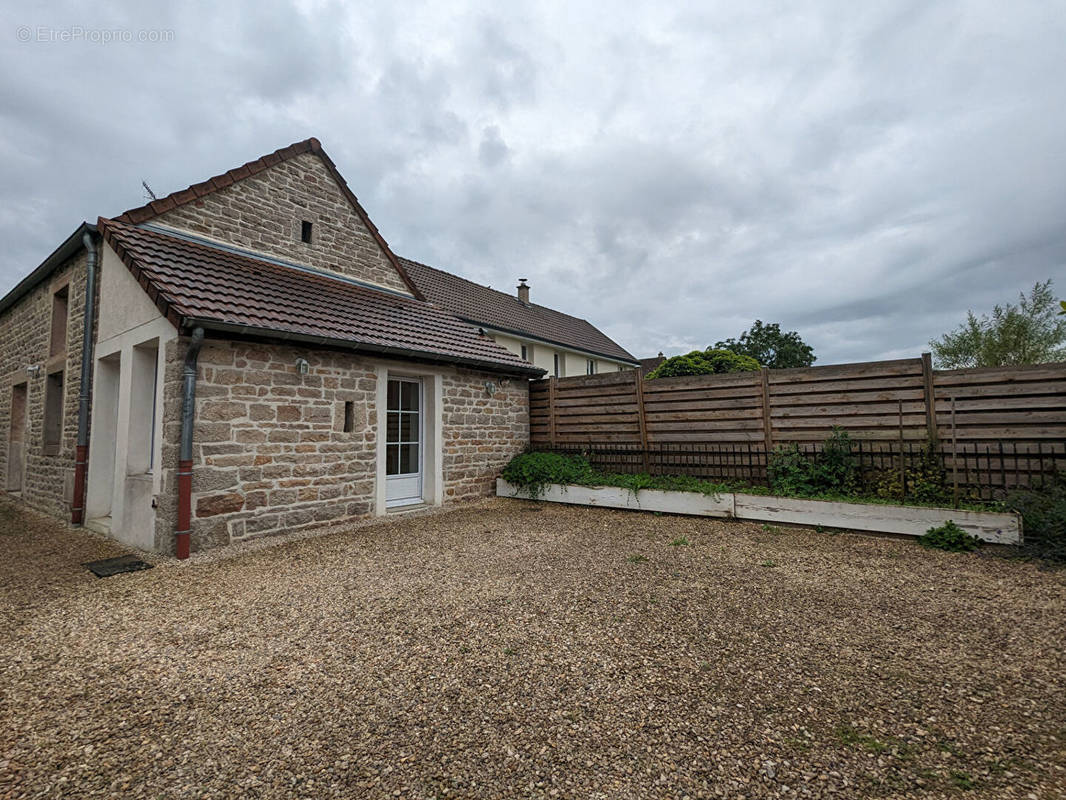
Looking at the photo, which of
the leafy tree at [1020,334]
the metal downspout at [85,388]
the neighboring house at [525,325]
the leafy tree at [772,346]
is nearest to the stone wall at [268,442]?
the metal downspout at [85,388]

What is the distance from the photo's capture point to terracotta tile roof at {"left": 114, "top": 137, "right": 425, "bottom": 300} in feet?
20.4

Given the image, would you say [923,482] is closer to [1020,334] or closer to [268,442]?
[268,442]

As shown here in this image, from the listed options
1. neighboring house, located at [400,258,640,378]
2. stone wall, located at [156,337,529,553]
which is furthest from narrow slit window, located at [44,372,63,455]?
neighboring house, located at [400,258,640,378]

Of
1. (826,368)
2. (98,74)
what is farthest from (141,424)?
(826,368)

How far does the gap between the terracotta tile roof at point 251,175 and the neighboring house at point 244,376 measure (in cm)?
3

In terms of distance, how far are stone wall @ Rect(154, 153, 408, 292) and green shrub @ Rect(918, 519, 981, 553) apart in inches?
368

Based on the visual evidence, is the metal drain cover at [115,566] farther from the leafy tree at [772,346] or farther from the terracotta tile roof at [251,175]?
the leafy tree at [772,346]

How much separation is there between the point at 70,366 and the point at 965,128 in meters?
14.9

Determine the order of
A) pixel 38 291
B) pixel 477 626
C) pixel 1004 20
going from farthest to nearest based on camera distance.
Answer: pixel 38 291 → pixel 1004 20 → pixel 477 626

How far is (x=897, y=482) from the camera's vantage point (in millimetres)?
5688

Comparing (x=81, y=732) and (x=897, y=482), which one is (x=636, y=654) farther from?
(x=897, y=482)

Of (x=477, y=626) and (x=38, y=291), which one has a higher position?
(x=38, y=291)

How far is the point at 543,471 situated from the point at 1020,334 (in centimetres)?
1774

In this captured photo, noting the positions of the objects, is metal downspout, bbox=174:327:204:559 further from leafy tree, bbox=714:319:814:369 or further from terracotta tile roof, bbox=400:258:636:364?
leafy tree, bbox=714:319:814:369
